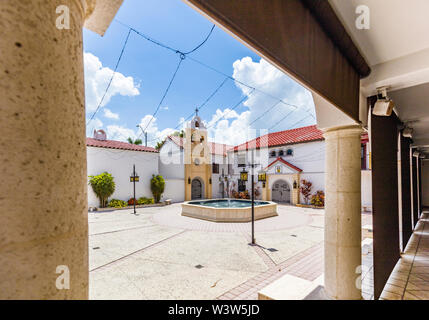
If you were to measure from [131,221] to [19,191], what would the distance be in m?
11.4

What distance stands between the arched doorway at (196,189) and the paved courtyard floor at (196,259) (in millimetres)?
11356

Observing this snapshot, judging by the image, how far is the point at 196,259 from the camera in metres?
5.67

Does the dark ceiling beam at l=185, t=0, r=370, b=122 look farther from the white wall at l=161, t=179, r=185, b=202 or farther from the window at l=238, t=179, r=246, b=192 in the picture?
the window at l=238, t=179, r=246, b=192

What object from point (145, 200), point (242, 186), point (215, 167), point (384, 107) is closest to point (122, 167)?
point (145, 200)

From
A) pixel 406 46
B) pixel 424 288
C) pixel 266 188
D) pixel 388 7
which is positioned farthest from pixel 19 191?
pixel 266 188

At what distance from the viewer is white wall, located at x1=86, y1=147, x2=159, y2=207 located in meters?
Result: 15.1

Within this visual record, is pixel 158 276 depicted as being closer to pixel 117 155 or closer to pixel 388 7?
pixel 388 7

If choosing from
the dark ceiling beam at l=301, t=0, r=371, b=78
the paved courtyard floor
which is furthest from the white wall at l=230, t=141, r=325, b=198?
the dark ceiling beam at l=301, t=0, r=371, b=78

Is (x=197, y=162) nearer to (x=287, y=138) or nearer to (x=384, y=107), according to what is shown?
(x=287, y=138)

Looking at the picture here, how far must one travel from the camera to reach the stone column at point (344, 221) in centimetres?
312

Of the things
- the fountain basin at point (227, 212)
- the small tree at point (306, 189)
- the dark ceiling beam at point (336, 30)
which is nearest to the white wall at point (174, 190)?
the fountain basin at point (227, 212)

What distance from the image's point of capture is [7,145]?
550mm

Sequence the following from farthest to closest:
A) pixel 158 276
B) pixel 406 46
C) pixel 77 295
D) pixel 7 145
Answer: pixel 158 276 < pixel 406 46 < pixel 77 295 < pixel 7 145

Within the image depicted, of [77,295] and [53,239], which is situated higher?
[53,239]
